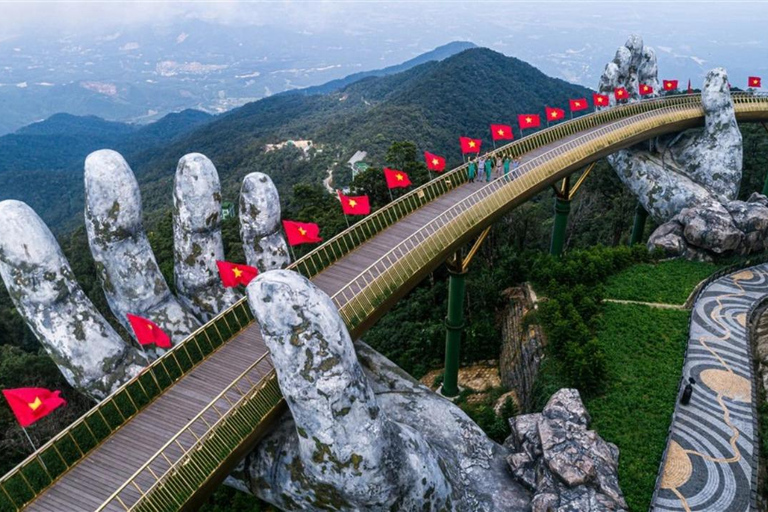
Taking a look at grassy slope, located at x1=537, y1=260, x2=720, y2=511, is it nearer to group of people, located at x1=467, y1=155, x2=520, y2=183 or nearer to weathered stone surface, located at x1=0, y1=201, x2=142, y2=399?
group of people, located at x1=467, y1=155, x2=520, y2=183

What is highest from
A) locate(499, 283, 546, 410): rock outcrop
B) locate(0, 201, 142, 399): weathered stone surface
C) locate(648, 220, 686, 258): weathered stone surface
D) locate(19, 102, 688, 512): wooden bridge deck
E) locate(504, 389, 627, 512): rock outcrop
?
locate(0, 201, 142, 399): weathered stone surface

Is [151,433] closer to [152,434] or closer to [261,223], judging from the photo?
[152,434]

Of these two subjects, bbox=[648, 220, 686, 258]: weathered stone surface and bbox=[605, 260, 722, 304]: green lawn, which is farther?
bbox=[648, 220, 686, 258]: weathered stone surface

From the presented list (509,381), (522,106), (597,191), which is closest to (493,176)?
(509,381)

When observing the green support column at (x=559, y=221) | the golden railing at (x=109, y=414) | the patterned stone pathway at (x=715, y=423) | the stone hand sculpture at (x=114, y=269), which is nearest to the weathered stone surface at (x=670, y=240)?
the patterned stone pathway at (x=715, y=423)

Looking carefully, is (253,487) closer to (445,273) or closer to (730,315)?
(730,315)

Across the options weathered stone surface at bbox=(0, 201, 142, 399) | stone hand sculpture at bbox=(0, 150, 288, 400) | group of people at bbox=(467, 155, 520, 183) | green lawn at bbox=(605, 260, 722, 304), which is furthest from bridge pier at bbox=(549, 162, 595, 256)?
weathered stone surface at bbox=(0, 201, 142, 399)
